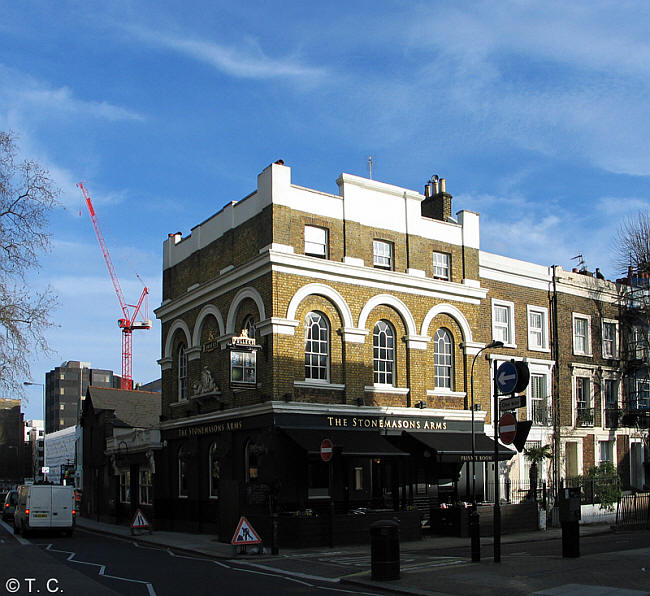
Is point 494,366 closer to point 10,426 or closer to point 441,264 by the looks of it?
point 441,264

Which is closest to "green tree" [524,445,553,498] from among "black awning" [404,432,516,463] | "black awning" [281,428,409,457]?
"black awning" [404,432,516,463]

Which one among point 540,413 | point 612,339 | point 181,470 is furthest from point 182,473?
point 612,339

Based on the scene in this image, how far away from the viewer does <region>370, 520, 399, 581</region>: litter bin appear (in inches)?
595

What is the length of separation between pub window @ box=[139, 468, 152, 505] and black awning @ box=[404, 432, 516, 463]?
533 inches

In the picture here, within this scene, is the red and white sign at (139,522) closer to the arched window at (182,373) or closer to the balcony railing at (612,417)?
the arched window at (182,373)

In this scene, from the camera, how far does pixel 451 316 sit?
29984 millimetres

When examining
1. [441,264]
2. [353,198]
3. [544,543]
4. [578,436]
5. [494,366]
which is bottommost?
[544,543]

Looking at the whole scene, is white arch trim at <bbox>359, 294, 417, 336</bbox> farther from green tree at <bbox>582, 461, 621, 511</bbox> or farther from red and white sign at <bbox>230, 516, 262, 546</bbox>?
green tree at <bbox>582, 461, 621, 511</bbox>

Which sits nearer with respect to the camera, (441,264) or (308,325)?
(308,325)

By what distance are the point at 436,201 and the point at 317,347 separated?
946 centimetres

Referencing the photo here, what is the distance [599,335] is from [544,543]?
1470 cm

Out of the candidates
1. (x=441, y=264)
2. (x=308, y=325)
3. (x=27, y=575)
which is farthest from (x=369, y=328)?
(x=27, y=575)

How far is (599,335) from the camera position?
3566 cm

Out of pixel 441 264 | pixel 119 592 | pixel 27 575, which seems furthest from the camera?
pixel 441 264
